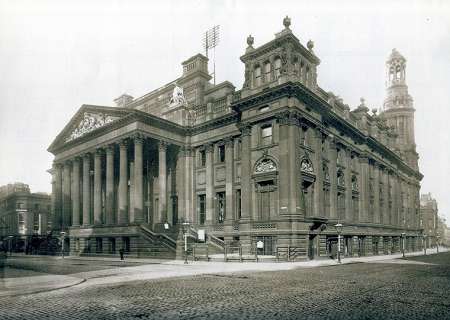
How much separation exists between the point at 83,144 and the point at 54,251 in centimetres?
1359

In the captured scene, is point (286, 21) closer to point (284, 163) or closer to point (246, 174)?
point (284, 163)

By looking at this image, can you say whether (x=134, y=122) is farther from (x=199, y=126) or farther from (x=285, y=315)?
(x=285, y=315)

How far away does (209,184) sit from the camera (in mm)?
40688

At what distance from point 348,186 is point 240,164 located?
13.4 meters

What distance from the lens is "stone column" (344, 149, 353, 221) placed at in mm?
43406

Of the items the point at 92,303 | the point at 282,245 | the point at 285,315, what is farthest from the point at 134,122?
the point at 285,315

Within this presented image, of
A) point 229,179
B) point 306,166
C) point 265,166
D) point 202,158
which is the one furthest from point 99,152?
point 306,166

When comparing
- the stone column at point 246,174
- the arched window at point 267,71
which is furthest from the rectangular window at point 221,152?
the arched window at point 267,71

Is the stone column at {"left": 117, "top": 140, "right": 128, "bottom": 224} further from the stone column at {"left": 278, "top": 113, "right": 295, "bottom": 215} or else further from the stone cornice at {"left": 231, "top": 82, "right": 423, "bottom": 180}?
the stone column at {"left": 278, "top": 113, "right": 295, "bottom": 215}

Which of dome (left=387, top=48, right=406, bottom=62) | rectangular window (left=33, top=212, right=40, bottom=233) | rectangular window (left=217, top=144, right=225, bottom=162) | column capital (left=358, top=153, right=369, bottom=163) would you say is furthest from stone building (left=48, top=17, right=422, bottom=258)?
rectangular window (left=33, top=212, right=40, bottom=233)

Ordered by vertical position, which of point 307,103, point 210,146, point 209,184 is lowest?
point 209,184

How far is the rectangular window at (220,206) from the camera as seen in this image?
130 ft

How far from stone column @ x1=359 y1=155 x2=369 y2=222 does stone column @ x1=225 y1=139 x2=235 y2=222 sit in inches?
668

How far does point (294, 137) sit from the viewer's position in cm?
3297
